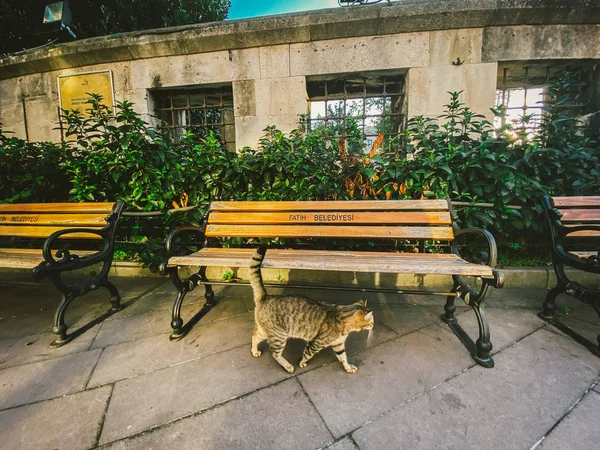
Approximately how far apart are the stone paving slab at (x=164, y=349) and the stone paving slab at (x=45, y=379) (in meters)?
0.09

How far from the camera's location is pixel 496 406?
4.91 ft

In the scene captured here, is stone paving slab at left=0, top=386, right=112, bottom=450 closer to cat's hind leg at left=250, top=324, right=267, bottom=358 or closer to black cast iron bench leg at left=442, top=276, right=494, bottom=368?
cat's hind leg at left=250, top=324, right=267, bottom=358

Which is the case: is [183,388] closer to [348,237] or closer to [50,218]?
[348,237]

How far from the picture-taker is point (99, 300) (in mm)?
2928

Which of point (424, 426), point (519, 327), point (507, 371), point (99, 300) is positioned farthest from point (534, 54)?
point (99, 300)

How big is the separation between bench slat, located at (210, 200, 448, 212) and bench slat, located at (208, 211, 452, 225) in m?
0.04

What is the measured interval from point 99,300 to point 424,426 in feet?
10.6

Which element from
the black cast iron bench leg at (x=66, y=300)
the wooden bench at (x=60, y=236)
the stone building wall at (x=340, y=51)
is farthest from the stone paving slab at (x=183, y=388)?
the stone building wall at (x=340, y=51)

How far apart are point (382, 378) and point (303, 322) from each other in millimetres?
604

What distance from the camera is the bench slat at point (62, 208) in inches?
110

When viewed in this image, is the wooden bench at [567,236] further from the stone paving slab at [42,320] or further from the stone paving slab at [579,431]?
the stone paving slab at [42,320]

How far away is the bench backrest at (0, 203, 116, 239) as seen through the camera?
2789 millimetres

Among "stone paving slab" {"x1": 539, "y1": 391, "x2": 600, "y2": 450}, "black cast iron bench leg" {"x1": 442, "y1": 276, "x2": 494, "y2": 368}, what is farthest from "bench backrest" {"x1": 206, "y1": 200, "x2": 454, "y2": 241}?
"stone paving slab" {"x1": 539, "y1": 391, "x2": 600, "y2": 450}

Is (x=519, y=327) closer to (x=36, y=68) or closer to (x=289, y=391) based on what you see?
(x=289, y=391)
